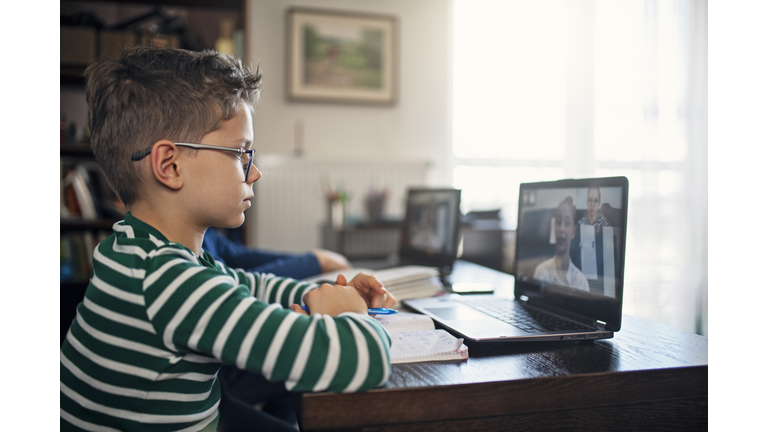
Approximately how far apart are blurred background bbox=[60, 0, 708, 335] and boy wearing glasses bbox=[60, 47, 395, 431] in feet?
7.09

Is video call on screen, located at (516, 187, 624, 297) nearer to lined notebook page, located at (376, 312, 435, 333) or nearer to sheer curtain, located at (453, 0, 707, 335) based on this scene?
lined notebook page, located at (376, 312, 435, 333)

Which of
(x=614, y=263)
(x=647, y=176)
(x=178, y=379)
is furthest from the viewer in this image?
(x=647, y=176)

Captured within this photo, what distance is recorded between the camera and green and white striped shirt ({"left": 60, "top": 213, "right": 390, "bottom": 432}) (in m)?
0.58

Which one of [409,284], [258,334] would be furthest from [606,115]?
[258,334]

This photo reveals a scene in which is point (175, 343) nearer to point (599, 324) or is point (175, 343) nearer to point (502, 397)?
point (502, 397)

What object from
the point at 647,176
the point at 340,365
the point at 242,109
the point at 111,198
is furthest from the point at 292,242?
the point at 340,365

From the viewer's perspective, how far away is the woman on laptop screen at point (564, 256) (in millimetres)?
889

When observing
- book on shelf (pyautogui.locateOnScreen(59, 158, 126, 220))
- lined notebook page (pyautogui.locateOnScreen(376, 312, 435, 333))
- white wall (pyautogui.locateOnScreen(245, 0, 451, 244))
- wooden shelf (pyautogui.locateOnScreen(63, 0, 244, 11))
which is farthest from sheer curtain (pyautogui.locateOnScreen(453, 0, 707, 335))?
lined notebook page (pyautogui.locateOnScreen(376, 312, 435, 333))

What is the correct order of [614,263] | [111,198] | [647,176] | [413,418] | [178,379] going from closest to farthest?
[413,418] → [178,379] → [614,263] → [111,198] → [647,176]

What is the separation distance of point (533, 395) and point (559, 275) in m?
0.37

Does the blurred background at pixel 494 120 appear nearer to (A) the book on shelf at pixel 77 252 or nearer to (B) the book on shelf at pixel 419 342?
(A) the book on shelf at pixel 77 252

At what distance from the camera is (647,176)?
339 cm
